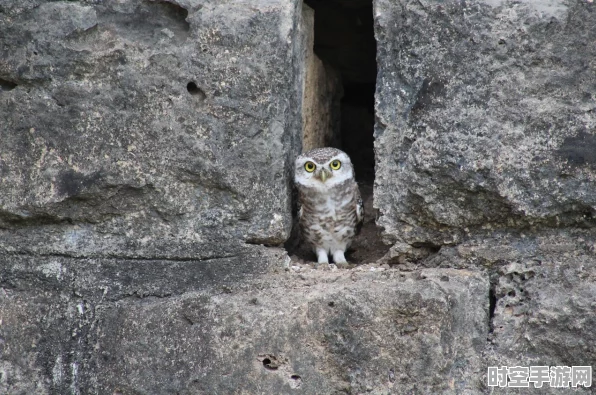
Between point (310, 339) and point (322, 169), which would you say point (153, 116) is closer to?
point (322, 169)

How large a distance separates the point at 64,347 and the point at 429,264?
4.23 ft

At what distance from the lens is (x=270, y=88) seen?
2.90m

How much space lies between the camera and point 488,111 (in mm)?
2789

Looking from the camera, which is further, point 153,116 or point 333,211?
point 333,211

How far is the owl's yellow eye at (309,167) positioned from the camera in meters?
3.27

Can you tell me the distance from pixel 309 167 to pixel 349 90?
1483 millimetres

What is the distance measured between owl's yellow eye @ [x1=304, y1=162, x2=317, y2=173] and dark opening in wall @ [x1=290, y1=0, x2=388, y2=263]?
7.5 inches

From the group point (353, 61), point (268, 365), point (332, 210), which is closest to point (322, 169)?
point (332, 210)

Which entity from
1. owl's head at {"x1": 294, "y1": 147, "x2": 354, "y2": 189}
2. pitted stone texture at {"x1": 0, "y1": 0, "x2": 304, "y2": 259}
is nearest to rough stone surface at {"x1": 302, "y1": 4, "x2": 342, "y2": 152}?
owl's head at {"x1": 294, "y1": 147, "x2": 354, "y2": 189}

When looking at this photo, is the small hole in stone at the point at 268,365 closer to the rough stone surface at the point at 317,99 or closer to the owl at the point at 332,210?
the owl at the point at 332,210

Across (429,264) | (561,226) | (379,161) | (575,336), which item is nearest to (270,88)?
(379,161)

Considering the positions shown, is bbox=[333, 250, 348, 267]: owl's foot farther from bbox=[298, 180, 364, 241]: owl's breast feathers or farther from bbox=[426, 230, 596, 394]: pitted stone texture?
bbox=[426, 230, 596, 394]: pitted stone texture

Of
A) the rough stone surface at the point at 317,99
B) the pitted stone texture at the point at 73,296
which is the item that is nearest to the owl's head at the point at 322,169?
the rough stone surface at the point at 317,99

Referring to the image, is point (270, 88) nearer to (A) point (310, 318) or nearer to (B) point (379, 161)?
(B) point (379, 161)
